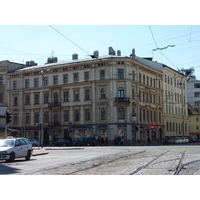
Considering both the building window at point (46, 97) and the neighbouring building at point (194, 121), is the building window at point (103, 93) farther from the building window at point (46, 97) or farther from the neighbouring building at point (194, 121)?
the neighbouring building at point (194, 121)

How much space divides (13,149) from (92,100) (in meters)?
35.7

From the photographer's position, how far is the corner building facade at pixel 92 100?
53.7 m

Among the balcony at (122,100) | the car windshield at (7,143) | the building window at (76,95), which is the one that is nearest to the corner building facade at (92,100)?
the balcony at (122,100)

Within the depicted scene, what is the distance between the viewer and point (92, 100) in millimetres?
55156

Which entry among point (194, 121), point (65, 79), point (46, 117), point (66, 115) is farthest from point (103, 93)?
point (194, 121)

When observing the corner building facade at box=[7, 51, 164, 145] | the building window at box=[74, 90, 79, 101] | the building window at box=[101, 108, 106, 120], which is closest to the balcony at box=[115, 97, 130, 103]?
the corner building facade at box=[7, 51, 164, 145]

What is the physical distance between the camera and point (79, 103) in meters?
56.7

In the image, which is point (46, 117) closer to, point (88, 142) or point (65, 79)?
point (65, 79)

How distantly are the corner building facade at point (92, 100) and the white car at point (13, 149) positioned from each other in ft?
96.4
